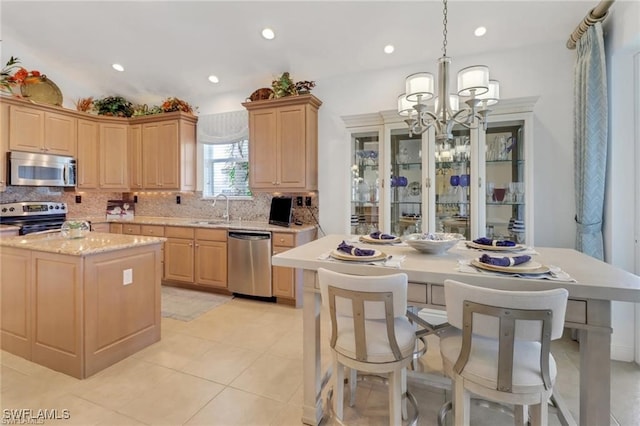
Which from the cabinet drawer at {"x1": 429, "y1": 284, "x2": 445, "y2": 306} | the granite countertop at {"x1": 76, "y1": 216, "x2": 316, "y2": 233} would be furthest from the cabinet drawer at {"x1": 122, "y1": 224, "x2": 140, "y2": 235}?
the cabinet drawer at {"x1": 429, "y1": 284, "x2": 445, "y2": 306}

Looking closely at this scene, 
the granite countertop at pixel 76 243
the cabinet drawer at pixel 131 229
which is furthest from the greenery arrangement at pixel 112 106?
the granite countertop at pixel 76 243

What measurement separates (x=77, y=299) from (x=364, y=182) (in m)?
2.89

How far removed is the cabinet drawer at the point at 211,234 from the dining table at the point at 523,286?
7.26 feet

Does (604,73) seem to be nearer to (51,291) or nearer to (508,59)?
(508,59)

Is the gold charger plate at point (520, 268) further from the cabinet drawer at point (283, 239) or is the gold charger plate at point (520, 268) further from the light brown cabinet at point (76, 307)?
the light brown cabinet at point (76, 307)

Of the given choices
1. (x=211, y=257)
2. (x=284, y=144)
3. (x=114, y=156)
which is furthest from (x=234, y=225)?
(x=114, y=156)

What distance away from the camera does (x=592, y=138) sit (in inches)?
99.1

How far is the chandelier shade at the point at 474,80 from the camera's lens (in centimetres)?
173

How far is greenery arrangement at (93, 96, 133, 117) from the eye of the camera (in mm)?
4867

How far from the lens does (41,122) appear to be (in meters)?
4.11

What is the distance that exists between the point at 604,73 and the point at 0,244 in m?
5.03

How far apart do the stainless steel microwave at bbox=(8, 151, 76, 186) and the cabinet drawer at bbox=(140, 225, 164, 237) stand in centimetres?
119

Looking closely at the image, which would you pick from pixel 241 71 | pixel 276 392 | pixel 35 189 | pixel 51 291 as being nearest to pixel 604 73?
pixel 276 392

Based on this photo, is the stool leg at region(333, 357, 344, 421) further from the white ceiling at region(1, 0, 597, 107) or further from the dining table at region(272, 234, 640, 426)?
the white ceiling at region(1, 0, 597, 107)
